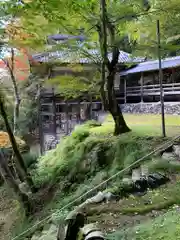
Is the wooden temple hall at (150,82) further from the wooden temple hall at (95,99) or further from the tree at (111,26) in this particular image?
the tree at (111,26)

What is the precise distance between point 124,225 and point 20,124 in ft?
41.1

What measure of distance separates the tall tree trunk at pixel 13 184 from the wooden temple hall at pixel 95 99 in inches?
262

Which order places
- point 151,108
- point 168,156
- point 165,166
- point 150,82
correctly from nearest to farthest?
1. point 165,166
2. point 168,156
3. point 151,108
4. point 150,82

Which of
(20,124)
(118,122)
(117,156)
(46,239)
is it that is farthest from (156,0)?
(20,124)

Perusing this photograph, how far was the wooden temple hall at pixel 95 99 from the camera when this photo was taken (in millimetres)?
13906

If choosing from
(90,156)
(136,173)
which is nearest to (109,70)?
(90,156)

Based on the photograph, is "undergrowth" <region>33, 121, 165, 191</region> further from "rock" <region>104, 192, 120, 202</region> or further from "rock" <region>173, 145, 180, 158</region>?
"rock" <region>104, 192, 120, 202</region>

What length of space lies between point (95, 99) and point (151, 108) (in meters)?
3.30

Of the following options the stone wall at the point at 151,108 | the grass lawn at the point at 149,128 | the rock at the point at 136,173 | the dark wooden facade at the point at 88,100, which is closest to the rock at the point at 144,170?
the rock at the point at 136,173

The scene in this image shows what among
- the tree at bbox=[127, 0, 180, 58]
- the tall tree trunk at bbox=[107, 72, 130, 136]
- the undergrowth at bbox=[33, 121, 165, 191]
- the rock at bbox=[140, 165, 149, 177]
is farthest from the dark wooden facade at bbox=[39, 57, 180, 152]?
the rock at bbox=[140, 165, 149, 177]

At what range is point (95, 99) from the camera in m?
15.3

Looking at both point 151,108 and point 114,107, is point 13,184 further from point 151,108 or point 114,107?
point 151,108

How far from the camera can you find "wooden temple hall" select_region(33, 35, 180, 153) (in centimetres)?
1391

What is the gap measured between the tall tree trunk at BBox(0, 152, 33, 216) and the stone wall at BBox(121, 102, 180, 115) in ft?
27.5
